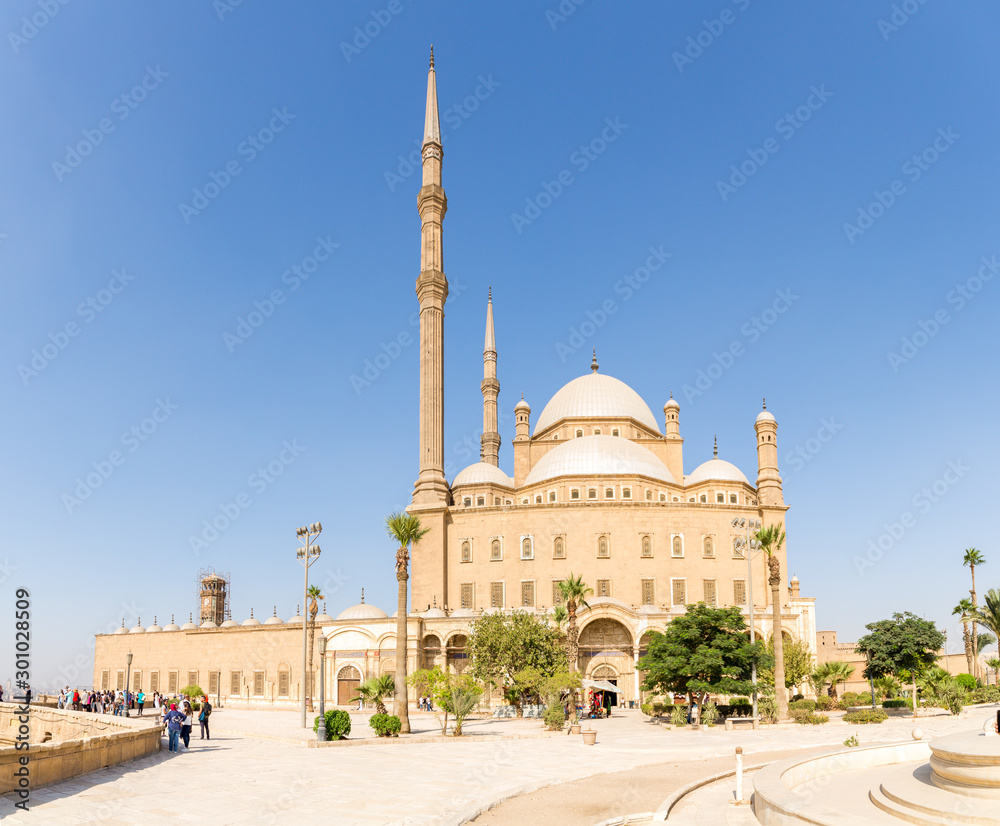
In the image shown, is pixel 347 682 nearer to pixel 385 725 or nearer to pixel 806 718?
pixel 385 725

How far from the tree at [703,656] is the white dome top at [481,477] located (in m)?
24.1

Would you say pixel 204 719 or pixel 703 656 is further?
pixel 703 656

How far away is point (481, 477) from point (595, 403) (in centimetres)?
1215

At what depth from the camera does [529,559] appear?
53969 mm

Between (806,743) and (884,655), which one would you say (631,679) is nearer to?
(884,655)

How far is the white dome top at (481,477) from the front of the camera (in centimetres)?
5878

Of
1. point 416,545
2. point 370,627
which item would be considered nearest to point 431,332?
point 416,545

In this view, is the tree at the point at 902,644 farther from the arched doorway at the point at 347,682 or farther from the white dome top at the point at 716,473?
the arched doorway at the point at 347,682

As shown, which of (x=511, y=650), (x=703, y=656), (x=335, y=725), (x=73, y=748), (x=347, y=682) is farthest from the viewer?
(x=347, y=682)

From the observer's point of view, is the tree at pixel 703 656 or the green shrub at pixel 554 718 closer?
the green shrub at pixel 554 718

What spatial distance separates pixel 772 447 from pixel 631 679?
19.6m

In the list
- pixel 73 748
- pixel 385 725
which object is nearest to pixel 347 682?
pixel 385 725

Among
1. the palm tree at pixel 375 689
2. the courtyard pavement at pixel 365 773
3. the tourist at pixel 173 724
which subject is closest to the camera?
the courtyard pavement at pixel 365 773

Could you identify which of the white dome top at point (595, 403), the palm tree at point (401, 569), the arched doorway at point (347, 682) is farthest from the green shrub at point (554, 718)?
the white dome top at point (595, 403)
